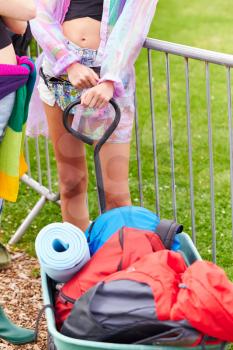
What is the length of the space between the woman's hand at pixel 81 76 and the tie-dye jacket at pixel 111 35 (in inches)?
1.1

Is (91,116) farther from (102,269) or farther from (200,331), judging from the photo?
(200,331)

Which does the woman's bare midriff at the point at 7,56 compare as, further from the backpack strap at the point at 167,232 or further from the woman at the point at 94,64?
the backpack strap at the point at 167,232

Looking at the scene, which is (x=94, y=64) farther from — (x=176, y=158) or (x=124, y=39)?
(x=176, y=158)

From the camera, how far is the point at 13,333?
3.73 meters

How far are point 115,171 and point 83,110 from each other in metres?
0.32

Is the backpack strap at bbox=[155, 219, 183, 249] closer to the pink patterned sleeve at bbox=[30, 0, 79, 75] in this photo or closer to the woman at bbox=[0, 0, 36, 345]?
the woman at bbox=[0, 0, 36, 345]

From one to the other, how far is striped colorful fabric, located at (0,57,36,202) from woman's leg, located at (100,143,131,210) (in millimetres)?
428

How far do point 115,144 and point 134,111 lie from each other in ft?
0.94

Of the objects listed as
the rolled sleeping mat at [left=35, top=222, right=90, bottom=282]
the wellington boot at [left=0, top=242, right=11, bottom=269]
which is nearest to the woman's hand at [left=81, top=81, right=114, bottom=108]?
the rolled sleeping mat at [left=35, top=222, right=90, bottom=282]

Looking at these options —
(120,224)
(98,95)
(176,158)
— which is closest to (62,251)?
(120,224)

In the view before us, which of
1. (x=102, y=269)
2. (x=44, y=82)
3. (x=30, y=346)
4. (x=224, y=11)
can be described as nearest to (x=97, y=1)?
(x=44, y=82)

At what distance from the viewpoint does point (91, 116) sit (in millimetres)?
3766

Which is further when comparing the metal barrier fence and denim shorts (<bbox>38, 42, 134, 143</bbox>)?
the metal barrier fence

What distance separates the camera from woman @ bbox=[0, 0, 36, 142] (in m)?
3.15
